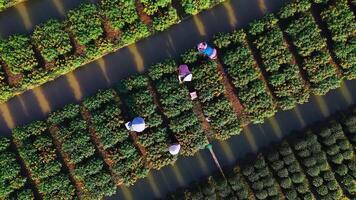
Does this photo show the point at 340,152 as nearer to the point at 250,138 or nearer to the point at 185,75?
the point at 250,138

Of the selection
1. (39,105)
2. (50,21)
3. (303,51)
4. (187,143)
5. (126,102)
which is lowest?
(187,143)

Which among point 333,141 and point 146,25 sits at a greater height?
point 146,25

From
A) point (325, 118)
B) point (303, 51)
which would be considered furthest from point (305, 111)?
point (303, 51)

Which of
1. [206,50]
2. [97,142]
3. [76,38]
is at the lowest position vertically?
[97,142]

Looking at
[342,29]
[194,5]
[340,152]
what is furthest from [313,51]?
[194,5]

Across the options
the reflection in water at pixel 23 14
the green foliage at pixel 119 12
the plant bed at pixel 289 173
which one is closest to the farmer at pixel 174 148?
the plant bed at pixel 289 173

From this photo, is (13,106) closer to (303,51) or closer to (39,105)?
(39,105)

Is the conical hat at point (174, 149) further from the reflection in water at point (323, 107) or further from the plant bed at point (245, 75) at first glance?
the reflection in water at point (323, 107)
